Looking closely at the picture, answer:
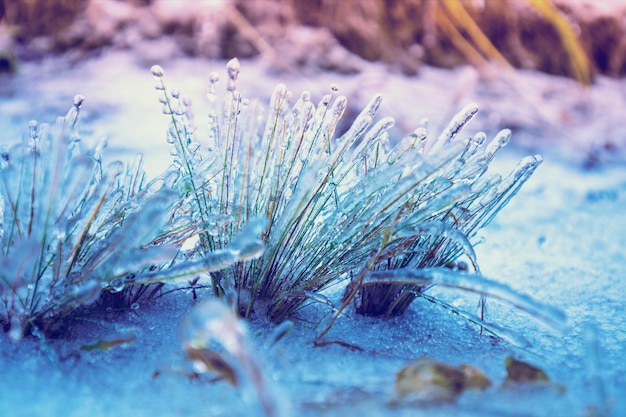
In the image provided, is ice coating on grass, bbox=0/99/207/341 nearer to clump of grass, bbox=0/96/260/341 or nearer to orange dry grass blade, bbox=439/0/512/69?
clump of grass, bbox=0/96/260/341

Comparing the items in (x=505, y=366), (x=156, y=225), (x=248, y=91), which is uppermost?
(x=156, y=225)

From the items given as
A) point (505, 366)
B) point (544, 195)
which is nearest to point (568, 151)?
point (544, 195)

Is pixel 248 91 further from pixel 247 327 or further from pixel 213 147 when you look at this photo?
pixel 247 327

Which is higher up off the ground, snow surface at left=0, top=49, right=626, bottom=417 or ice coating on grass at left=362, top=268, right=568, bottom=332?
ice coating on grass at left=362, top=268, right=568, bottom=332

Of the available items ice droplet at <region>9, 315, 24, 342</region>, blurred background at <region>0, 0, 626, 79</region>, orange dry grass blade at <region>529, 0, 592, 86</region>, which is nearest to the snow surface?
ice droplet at <region>9, 315, 24, 342</region>

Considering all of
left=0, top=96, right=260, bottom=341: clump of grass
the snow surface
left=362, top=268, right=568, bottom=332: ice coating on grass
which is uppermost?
left=362, top=268, right=568, bottom=332: ice coating on grass

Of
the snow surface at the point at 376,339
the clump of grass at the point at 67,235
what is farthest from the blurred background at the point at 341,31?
the clump of grass at the point at 67,235
